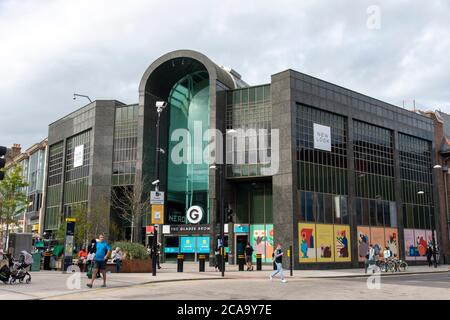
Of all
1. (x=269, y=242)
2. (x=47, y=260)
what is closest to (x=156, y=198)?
(x=47, y=260)

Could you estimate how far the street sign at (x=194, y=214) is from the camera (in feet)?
144

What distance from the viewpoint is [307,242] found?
35.8 metres

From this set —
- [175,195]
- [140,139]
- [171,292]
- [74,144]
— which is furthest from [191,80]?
[171,292]

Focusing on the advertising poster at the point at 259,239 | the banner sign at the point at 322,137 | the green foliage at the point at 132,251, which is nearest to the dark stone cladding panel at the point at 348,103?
the banner sign at the point at 322,137

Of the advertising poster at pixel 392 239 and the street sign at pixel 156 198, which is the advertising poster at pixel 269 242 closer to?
the advertising poster at pixel 392 239

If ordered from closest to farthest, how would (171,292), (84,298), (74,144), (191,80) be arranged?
(84,298), (171,292), (191,80), (74,144)

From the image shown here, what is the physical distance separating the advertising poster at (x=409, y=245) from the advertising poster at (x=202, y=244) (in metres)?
19.0

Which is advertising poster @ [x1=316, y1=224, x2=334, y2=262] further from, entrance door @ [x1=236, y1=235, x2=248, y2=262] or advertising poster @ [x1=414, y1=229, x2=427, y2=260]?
advertising poster @ [x1=414, y1=229, x2=427, y2=260]

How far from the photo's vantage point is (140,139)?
45.5m

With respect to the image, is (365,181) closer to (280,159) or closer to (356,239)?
(356,239)

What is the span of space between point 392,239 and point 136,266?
1091 inches

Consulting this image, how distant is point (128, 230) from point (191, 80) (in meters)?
16.4
